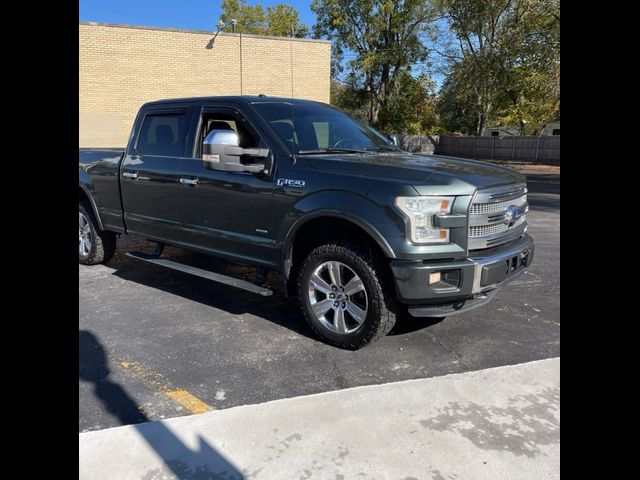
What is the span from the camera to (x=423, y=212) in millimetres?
3570

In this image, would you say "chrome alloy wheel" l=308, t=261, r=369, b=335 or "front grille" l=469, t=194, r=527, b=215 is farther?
"chrome alloy wheel" l=308, t=261, r=369, b=335

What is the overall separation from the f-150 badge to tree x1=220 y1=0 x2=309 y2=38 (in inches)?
2070

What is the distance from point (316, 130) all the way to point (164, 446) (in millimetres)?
3070

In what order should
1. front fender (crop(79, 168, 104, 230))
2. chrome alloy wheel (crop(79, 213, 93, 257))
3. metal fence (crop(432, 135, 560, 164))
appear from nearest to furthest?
1. front fender (crop(79, 168, 104, 230))
2. chrome alloy wheel (crop(79, 213, 93, 257))
3. metal fence (crop(432, 135, 560, 164))

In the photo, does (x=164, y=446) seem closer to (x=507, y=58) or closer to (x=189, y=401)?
(x=189, y=401)

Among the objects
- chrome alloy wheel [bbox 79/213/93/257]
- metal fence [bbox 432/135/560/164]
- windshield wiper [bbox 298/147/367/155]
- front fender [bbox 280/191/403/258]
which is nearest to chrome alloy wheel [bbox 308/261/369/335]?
front fender [bbox 280/191/403/258]

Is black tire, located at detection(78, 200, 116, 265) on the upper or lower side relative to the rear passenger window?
lower

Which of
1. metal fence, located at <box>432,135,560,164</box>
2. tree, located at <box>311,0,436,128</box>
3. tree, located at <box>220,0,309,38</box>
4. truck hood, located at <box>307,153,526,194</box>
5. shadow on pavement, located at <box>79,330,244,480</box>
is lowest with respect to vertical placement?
shadow on pavement, located at <box>79,330,244,480</box>

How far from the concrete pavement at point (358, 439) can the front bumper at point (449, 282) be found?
0.61 m

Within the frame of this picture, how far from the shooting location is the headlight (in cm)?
357

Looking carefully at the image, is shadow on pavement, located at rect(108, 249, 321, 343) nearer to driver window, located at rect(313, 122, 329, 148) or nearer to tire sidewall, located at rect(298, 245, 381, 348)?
tire sidewall, located at rect(298, 245, 381, 348)

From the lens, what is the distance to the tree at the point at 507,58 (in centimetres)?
2145
